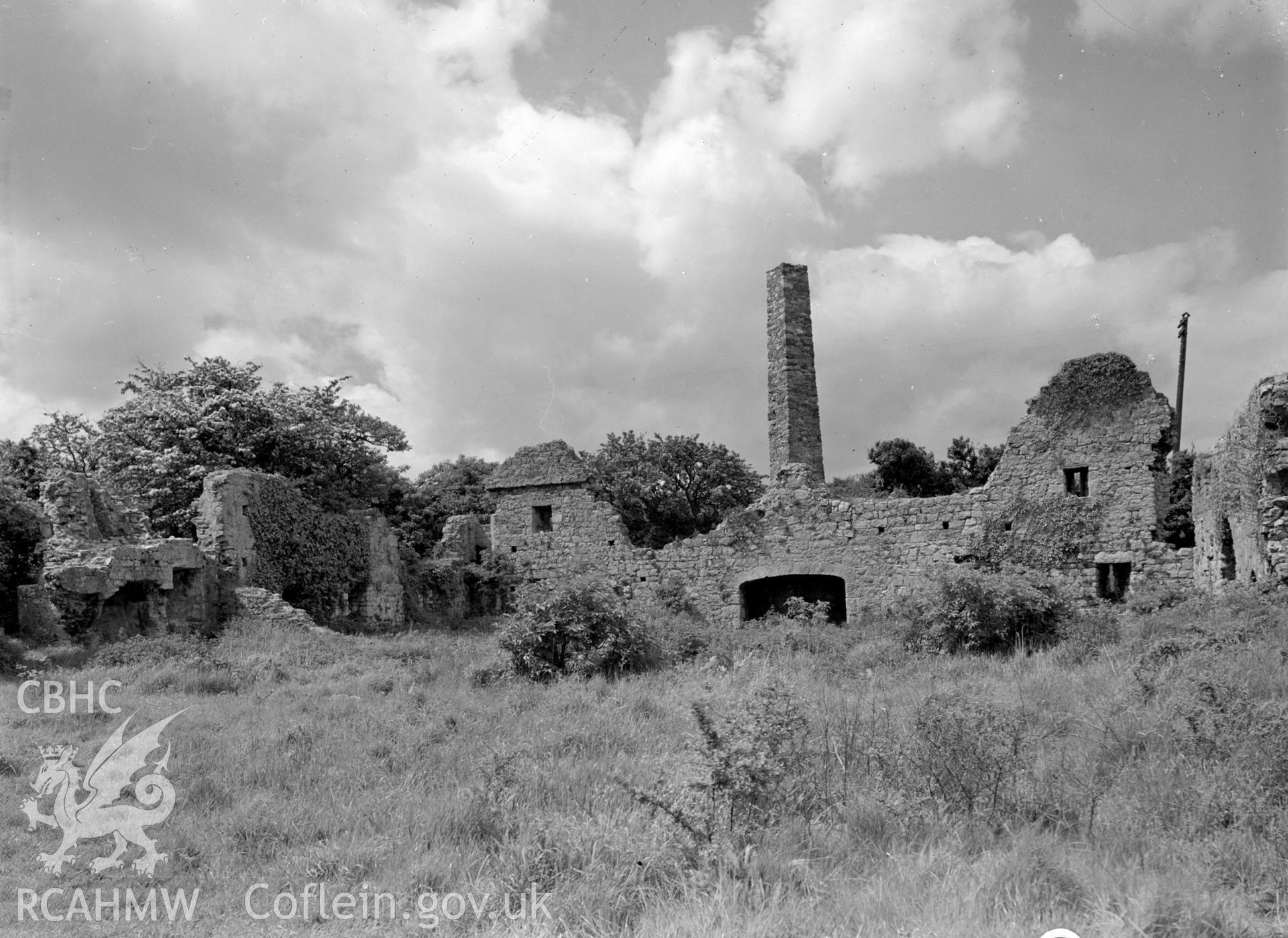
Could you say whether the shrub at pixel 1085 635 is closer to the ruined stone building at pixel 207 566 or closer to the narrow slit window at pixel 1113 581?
the narrow slit window at pixel 1113 581

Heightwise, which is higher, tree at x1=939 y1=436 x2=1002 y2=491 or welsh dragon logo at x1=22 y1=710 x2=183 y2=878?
tree at x1=939 y1=436 x2=1002 y2=491

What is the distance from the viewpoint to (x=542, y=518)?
2084cm

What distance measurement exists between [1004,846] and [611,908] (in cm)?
211

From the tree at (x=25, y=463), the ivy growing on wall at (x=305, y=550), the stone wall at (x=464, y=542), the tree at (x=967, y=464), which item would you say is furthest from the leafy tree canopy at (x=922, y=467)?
the tree at (x=25, y=463)

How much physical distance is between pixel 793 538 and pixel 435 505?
19793mm

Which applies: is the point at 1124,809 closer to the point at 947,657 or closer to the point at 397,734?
the point at 397,734

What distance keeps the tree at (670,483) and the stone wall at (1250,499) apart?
13294 millimetres

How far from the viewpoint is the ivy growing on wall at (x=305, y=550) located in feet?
55.8

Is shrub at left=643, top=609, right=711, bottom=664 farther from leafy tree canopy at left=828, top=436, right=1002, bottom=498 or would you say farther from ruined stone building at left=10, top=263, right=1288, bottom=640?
leafy tree canopy at left=828, top=436, right=1002, bottom=498

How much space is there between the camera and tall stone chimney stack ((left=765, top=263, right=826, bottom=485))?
24.7 m

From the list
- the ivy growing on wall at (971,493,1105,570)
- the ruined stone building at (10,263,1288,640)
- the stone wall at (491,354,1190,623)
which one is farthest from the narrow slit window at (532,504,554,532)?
the ivy growing on wall at (971,493,1105,570)

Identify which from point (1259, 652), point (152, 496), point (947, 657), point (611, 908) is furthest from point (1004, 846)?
point (152, 496)

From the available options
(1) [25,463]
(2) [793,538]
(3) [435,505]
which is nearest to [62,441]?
(1) [25,463]

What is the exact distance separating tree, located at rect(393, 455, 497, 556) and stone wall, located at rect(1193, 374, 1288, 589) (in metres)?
20.9
